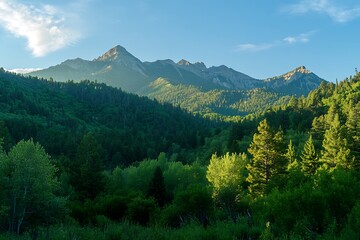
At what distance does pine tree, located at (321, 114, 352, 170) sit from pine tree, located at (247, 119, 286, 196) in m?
8.16

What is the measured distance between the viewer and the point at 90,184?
7106 centimetres

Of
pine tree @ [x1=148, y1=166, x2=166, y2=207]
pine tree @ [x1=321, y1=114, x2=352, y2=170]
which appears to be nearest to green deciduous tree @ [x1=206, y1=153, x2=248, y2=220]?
pine tree @ [x1=148, y1=166, x2=166, y2=207]

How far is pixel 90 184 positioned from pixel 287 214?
50.3 meters

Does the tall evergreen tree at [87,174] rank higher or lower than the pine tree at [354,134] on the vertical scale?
lower

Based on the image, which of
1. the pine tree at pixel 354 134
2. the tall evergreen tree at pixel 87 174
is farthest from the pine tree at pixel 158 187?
the pine tree at pixel 354 134

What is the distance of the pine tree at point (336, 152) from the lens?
59312 millimetres

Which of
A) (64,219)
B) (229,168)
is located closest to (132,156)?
(229,168)

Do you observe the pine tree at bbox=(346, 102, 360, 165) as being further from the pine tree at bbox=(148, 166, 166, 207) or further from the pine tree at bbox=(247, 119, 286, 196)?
the pine tree at bbox=(148, 166, 166, 207)

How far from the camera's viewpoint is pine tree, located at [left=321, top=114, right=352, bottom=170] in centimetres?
5931

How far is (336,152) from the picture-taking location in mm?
61500

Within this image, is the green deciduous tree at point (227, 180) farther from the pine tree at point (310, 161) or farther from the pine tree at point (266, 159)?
the pine tree at point (310, 161)

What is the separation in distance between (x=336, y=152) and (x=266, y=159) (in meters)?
13.6

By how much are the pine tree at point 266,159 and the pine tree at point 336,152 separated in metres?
8.16

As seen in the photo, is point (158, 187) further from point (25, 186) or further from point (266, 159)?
point (25, 186)
